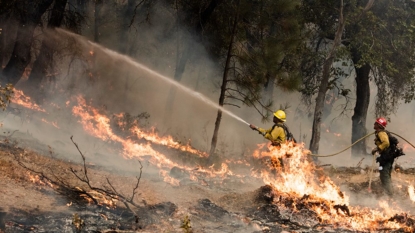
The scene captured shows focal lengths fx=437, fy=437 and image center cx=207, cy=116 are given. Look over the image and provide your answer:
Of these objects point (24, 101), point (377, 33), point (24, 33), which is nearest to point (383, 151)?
point (377, 33)

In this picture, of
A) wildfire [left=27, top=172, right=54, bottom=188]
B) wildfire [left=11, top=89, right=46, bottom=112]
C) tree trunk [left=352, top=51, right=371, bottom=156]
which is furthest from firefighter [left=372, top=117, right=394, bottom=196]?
wildfire [left=11, top=89, right=46, bottom=112]

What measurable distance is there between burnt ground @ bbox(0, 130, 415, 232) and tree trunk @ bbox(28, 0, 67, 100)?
13.8 feet

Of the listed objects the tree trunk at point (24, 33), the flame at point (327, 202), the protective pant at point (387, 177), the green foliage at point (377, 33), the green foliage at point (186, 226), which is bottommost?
the green foliage at point (186, 226)

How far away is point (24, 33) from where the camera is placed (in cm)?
1357

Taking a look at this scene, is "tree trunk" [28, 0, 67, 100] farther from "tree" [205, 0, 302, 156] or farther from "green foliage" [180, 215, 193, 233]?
"green foliage" [180, 215, 193, 233]

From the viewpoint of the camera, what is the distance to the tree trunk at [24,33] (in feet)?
44.9

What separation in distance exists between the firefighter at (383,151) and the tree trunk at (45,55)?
1031cm

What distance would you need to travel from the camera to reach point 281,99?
96.1 feet

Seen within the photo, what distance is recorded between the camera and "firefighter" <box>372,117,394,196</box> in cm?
1068

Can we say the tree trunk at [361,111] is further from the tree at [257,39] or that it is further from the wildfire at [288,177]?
the wildfire at [288,177]

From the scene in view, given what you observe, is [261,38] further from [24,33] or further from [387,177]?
[24,33]

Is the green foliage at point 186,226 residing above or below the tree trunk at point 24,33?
below

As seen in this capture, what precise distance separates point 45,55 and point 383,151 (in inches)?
449

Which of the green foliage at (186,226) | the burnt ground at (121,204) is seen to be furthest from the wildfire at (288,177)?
the green foliage at (186,226)
